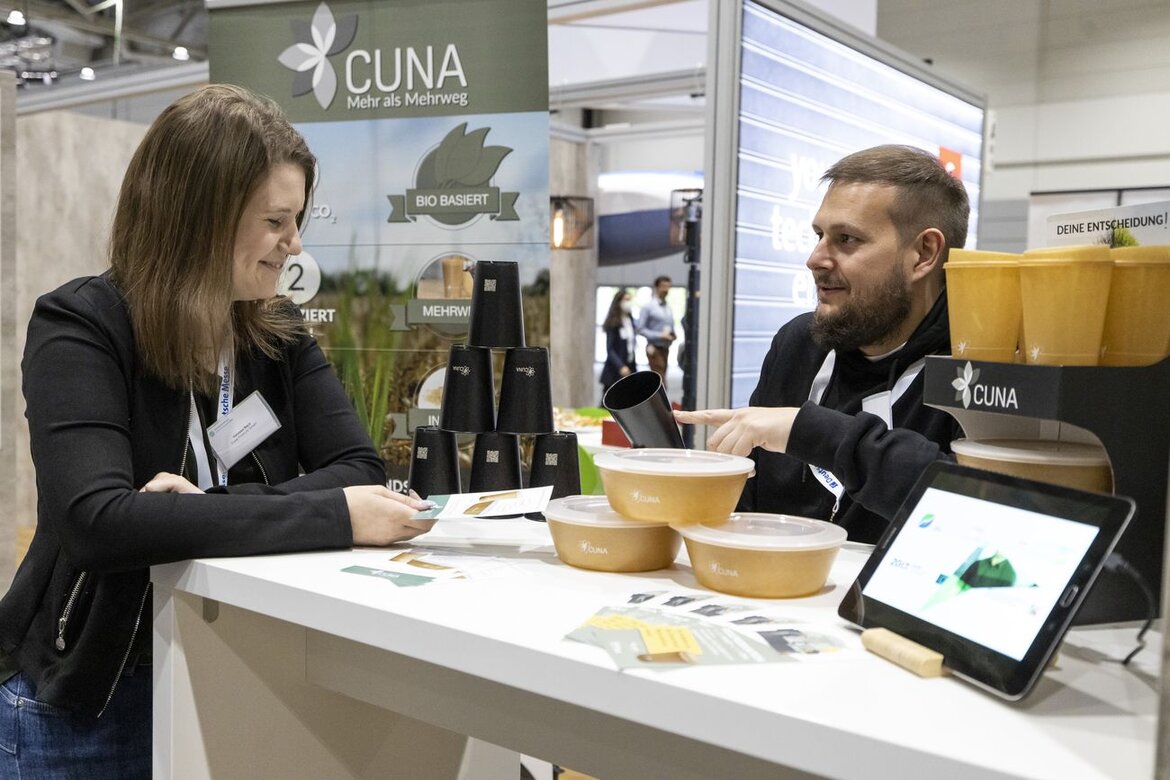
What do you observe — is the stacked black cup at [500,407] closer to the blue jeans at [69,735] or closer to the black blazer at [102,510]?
the black blazer at [102,510]

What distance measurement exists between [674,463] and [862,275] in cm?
113

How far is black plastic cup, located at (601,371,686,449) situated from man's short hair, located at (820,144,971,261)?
1.00 m

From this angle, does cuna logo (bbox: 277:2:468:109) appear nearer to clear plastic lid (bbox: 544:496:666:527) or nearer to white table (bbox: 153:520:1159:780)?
white table (bbox: 153:520:1159:780)

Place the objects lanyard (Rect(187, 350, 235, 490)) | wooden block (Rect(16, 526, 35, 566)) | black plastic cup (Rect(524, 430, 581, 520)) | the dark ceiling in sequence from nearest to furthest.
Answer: lanyard (Rect(187, 350, 235, 490))
black plastic cup (Rect(524, 430, 581, 520))
wooden block (Rect(16, 526, 35, 566))
the dark ceiling

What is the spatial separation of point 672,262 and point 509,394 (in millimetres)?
11033

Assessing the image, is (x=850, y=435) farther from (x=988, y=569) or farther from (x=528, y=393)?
(x=528, y=393)

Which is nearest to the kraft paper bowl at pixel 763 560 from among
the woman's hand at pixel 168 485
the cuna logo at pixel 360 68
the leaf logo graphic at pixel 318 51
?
the woman's hand at pixel 168 485

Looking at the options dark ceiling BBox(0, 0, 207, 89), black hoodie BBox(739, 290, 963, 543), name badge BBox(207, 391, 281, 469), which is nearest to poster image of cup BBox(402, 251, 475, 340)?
black hoodie BBox(739, 290, 963, 543)

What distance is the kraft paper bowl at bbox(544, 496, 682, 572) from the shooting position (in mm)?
1435

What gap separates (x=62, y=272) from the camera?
6.93m

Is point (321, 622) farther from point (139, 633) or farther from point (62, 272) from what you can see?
point (62, 272)

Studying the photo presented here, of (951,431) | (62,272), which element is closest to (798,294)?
(951,431)

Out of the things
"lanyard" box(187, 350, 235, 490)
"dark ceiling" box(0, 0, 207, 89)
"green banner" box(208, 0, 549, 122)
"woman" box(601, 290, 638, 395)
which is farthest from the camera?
"woman" box(601, 290, 638, 395)

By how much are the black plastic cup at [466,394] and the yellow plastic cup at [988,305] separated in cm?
125
